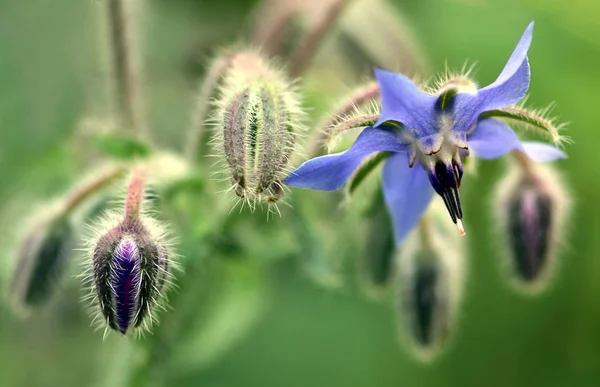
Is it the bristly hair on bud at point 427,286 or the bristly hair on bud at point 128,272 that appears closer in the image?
the bristly hair on bud at point 128,272

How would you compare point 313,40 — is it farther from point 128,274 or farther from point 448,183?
point 128,274

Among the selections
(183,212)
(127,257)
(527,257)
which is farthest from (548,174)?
(127,257)

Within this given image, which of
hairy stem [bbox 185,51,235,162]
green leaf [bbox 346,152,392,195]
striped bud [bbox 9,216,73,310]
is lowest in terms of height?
striped bud [bbox 9,216,73,310]

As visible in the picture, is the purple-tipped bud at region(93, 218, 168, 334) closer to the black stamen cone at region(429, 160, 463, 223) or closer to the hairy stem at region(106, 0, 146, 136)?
the black stamen cone at region(429, 160, 463, 223)

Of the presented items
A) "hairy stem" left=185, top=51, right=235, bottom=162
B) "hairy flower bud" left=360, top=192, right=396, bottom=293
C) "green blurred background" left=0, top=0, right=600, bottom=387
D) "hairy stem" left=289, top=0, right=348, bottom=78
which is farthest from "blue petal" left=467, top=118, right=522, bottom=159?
"green blurred background" left=0, top=0, right=600, bottom=387

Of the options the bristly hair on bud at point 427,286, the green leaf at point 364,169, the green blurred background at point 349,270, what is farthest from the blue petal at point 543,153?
the green blurred background at point 349,270

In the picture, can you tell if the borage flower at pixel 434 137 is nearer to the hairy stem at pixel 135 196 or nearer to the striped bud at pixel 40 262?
the hairy stem at pixel 135 196
